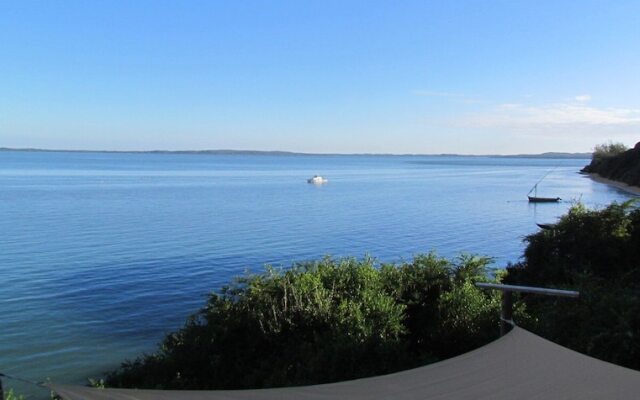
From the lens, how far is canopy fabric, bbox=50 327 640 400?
14.9ft

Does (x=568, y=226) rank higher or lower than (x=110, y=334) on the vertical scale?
higher

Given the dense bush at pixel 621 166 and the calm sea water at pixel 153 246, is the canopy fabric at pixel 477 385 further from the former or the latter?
the dense bush at pixel 621 166

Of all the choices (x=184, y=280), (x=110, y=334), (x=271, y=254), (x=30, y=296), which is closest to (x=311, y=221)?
(x=271, y=254)

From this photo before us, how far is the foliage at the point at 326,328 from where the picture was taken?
377 inches

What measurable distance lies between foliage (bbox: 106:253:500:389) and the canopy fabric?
13.0ft

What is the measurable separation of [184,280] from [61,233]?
58.0ft

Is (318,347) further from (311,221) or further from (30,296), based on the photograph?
(311,221)

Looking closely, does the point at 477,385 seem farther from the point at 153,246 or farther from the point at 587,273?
the point at 153,246

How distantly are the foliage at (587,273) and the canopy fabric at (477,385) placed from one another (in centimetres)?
319

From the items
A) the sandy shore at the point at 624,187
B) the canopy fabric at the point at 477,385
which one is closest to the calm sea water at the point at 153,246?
the canopy fabric at the point at 477,385

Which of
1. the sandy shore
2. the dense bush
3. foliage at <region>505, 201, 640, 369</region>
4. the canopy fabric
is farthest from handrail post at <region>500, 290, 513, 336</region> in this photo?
the dense bush

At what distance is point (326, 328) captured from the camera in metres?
10.8

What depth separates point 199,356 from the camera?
446 inches

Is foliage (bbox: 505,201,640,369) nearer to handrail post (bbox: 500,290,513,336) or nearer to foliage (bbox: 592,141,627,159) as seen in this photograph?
handrail post (bbox: 500,290,513,336)
